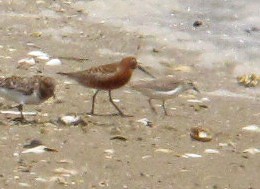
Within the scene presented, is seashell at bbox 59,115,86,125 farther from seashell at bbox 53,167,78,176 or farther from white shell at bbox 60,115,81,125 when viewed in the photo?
seashell at bbox 53,167,78,176

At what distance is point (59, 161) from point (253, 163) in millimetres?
1621

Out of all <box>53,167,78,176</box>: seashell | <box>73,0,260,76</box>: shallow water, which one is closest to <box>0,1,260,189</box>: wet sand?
<box>53,167,78,176</box>: seashell

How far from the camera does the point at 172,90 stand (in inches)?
397

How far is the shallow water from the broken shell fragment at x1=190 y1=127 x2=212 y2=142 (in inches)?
111

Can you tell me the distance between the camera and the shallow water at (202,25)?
40.8 ft

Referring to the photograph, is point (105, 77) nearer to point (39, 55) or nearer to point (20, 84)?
point (20, 84)

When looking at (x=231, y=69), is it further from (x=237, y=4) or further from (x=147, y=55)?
(x=237, y=4)

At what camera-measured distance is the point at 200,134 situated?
913 centimetres

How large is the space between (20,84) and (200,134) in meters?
1.65

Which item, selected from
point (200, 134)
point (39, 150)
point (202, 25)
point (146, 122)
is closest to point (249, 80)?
point (202, 25)

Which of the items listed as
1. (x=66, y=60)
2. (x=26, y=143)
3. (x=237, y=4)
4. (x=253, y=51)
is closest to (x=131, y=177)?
(x=26, y=143)

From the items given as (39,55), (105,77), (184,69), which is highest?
(105,77)

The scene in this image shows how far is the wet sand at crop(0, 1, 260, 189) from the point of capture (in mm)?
7930

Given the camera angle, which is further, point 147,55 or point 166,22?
point 166,22
